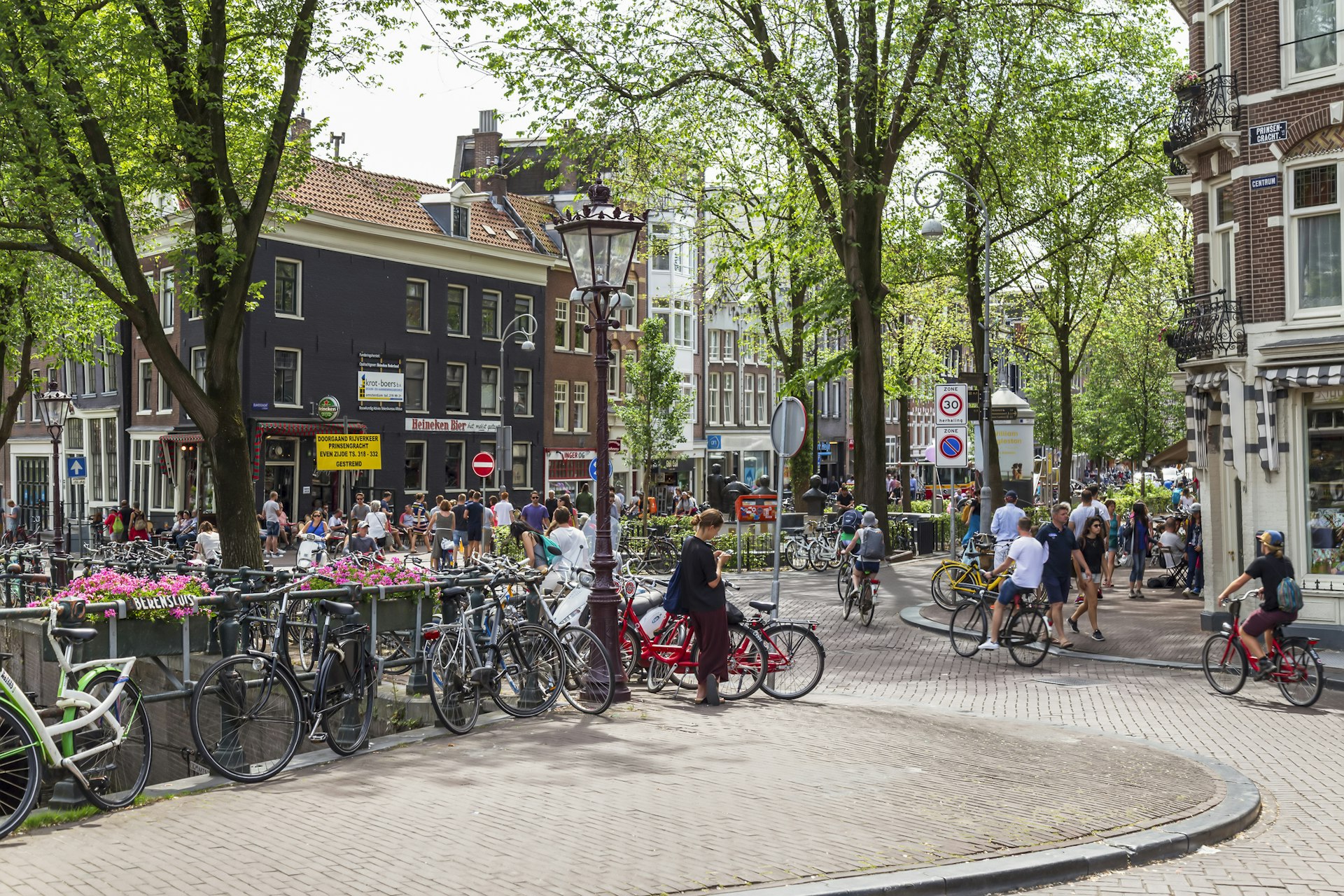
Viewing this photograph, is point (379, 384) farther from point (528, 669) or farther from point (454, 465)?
point (528, 669)

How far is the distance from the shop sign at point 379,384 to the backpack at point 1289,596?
3266cm

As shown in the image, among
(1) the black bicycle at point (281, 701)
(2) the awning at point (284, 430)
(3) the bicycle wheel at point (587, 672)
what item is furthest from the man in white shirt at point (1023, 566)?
(2) the awning at point (284, 430)

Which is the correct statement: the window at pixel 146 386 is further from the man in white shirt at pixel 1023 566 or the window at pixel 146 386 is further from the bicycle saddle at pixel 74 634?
the bicycle saddle at pixel 74 634

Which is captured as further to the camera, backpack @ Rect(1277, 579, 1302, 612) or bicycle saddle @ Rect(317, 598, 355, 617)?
backpack @ Rect(1277, 579, 1302, 612)

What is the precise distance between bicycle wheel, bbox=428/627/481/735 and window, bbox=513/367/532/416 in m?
38.3

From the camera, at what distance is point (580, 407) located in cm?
5209

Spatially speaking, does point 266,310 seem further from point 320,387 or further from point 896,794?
point 896,794

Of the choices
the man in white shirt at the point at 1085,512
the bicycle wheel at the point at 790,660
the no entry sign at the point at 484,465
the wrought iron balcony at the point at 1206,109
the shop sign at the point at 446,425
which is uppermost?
the wrought iron balcony at the point at 1206,109

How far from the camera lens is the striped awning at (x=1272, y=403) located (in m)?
17.5

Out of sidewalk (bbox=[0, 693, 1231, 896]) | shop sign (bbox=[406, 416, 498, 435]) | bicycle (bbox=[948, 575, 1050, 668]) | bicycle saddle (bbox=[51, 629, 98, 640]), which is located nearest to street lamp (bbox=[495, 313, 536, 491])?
shop sign (bbox=[406, 416, 498, 435])

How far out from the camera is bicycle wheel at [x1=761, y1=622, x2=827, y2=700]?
12.1m

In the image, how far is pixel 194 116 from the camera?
1625cm

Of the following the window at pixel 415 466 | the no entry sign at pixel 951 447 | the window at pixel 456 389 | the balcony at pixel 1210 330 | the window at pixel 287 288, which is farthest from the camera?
the window at pixel 456 389

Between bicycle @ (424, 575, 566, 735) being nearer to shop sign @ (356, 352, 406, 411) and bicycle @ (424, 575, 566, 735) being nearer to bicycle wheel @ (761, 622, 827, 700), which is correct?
bicycle wheel @ (761, 622, 827, 700)
